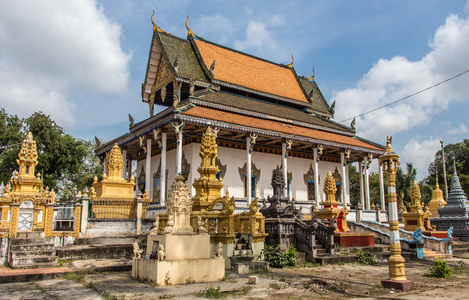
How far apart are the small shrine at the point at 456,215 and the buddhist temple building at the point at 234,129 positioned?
4.43 metres

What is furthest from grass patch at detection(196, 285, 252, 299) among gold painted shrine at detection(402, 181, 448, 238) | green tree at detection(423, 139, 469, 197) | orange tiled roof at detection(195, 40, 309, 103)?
green tree at detection(423, 139, 469, 197)

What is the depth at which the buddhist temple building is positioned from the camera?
66.6 ft

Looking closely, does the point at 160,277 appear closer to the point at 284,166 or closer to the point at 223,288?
the point at 223,288

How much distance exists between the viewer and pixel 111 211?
1512cm

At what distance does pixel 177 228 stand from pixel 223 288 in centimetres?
164

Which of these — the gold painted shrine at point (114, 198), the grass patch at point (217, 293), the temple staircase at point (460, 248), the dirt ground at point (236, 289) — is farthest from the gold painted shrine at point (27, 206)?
the temple staircase at point (460, 248)

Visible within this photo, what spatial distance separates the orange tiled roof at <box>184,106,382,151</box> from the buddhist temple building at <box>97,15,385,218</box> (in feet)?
0.30

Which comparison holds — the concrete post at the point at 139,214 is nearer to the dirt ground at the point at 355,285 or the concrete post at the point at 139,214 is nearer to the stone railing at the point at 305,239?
the stone railing at the point at 305,239

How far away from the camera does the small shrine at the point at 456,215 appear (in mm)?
19203

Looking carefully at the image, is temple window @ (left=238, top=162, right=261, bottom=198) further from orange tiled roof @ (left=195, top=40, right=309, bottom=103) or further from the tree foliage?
the tree foliage

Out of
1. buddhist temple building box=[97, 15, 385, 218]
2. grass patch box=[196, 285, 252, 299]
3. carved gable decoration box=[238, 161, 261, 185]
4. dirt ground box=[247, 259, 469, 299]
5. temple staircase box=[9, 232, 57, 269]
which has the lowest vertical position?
dirt ground box=[247, 259, 469, 299]

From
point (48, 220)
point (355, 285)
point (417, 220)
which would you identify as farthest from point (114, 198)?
point (417, 220)

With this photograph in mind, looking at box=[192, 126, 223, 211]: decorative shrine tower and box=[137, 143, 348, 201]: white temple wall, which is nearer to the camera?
box=[192, 126, 223, 211]: decorative shrine tower

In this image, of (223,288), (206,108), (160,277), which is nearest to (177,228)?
(160,277)
